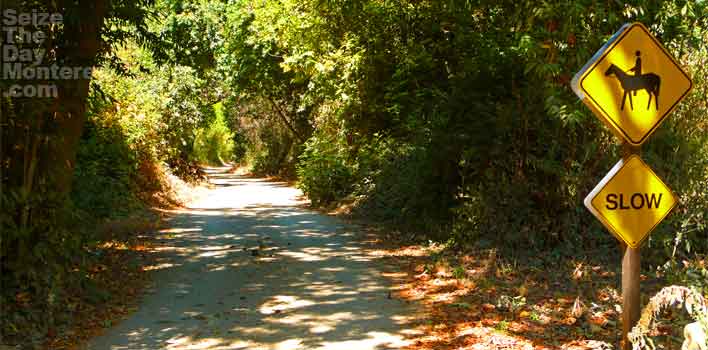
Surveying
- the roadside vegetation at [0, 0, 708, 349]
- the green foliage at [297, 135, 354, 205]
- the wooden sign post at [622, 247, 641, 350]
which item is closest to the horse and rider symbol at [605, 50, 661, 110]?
the wooden sign post at [622, 247, 641, 350]

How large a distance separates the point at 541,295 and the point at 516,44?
4.31 metres

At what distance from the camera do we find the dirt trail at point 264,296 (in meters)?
6.69

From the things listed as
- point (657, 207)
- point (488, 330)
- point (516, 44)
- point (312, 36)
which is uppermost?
point (312, 36)

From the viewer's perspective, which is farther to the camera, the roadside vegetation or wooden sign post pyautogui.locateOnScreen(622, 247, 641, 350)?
the roadside vegetation

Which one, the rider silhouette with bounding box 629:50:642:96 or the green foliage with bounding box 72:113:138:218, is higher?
the rider silhouette with bounding box 629:50:642:96

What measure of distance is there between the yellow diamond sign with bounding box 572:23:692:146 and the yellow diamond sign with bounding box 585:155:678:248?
0.73ft

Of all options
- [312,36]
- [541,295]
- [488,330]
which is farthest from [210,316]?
[312,36]

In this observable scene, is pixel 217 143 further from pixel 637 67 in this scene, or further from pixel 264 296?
pixel 637 67

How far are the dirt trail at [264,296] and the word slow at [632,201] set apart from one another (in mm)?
2757

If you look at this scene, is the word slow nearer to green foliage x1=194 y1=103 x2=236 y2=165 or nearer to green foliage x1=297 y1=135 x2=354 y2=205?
green foliage x1=297 y1=135 x2=354 y2=205

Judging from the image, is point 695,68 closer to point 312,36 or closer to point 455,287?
point 455,287

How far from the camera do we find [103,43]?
10359 mm

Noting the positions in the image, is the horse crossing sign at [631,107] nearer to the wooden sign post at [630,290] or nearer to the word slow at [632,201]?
the word slow at [632,201]

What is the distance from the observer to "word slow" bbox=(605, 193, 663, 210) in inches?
179
